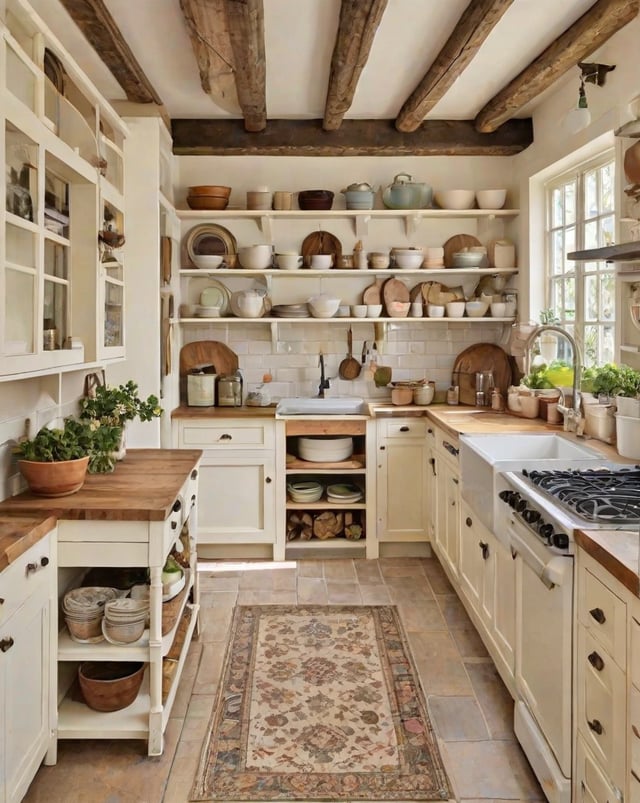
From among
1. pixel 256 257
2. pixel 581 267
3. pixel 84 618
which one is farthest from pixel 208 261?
pixel 84 618

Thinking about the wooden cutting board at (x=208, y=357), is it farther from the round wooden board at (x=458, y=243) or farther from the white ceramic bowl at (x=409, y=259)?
the round wooden board at (x=458, y=243)

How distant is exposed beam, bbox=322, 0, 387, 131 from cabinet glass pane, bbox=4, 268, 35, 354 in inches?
66.1

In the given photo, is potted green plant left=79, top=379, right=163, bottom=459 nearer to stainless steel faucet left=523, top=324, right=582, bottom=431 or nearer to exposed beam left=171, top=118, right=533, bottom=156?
stainless steel faucet left=523, top=324, right=582, bottom=431

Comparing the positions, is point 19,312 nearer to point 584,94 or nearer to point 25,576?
point 25,576

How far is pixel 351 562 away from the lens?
14.2ft

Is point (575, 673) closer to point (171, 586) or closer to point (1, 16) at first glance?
point (171, 586)

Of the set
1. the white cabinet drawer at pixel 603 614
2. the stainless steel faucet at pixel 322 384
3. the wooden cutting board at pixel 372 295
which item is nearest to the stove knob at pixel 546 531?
the white cabinet drawer at pixel 603 614

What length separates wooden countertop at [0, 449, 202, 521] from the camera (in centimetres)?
220

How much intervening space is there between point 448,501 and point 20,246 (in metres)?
2.50

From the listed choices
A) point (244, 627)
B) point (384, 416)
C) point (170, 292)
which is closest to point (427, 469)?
point (384, 416)

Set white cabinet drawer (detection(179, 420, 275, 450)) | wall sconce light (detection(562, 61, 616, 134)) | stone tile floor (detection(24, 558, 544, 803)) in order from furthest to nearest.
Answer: white cabinet drawer (detection(179, 420, 275, 450)), wall sconce light (detection(562, 61, 616, 134)), stone tile floor (detection(24, 558, 544, 803))

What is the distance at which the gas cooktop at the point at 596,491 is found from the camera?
1894 millimetres

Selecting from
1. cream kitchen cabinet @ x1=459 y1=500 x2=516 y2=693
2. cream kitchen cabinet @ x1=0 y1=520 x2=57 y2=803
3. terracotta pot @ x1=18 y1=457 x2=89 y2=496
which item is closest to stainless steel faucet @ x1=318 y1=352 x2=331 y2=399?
cream kitchen cabinet @ x1=459 y1=500 x2=516 y2=693

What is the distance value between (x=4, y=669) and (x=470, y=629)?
2240mm
